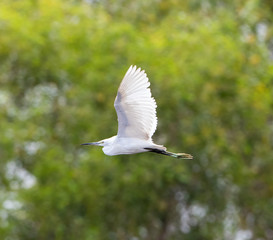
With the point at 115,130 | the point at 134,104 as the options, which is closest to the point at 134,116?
the point at 134,104

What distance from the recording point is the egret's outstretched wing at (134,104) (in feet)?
27.2

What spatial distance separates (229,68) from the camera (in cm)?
1568

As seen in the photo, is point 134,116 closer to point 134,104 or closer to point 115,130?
point 134,104

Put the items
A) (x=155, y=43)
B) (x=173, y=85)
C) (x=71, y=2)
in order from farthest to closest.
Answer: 1. (x=71, y=2)
2. (x=155, y=43)
3. (x=173, y=85)

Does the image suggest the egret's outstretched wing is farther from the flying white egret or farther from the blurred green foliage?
the blurred green foliage

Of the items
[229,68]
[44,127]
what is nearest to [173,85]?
[229,68]

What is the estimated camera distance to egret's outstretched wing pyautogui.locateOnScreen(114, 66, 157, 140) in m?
8.30

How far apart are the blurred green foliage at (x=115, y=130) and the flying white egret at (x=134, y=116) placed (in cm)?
612

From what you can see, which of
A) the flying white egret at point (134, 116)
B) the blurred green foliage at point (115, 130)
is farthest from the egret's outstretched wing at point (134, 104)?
the blurred green foliage at point (115, 130)

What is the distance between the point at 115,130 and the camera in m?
14.7

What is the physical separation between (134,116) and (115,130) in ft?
20.4

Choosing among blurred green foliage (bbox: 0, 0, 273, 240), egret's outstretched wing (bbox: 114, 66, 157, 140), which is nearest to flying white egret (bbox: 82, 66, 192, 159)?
egret's outstretched wing (bbox: 114, 66, 157, 140)

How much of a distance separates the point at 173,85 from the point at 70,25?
9.58ft

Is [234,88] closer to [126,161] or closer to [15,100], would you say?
[126,161]
